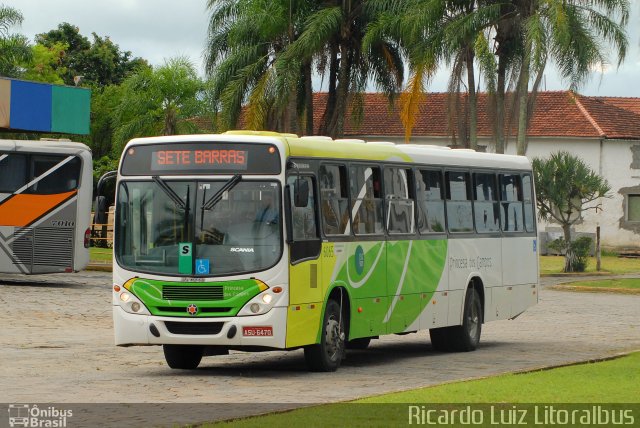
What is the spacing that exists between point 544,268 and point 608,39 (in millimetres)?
12896

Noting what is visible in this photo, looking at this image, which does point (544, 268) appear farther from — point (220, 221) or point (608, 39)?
point (220, 221)

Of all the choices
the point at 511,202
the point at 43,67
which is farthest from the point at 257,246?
the point at 43,67

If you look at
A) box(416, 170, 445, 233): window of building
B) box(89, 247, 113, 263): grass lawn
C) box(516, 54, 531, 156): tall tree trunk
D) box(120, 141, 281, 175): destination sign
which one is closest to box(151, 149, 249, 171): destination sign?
box(120, 141, 281, 175): destination sign

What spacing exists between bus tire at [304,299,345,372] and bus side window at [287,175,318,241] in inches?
37.8

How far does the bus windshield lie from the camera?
16234 millimetres

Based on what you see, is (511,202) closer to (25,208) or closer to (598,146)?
(25,208)

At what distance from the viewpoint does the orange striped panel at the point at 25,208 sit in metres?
34.0

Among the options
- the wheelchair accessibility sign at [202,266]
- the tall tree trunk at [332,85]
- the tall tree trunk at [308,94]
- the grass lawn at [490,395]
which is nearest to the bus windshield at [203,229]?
the wheelchair accessibility sign at [202,266]

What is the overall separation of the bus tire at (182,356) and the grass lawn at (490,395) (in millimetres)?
3274

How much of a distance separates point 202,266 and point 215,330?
0.74 m

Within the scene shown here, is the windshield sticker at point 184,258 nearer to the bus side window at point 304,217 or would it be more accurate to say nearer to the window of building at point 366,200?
the bus side window at point 304,217

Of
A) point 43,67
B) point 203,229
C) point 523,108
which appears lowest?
point 203,229

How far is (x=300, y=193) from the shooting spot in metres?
16.3

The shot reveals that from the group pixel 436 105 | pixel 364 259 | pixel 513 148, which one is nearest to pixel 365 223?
pixel 364 259
